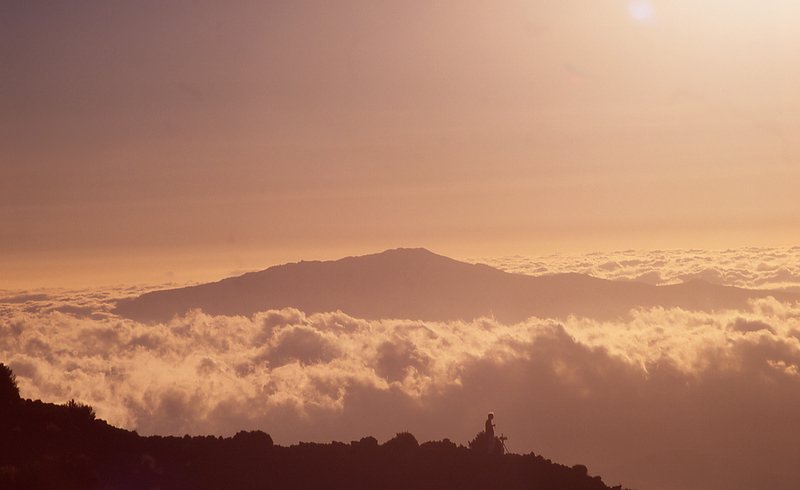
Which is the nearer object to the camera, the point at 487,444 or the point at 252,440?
the point at 252,440

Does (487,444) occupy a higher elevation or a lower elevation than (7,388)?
lower

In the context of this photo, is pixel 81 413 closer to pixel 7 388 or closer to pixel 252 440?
pixel 7 388

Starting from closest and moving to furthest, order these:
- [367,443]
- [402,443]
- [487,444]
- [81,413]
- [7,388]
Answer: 1. [7,388]
2. [81,413]
3. [367,443]
4. [402,443]
5. [487,444]

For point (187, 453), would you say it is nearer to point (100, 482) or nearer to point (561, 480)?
point (100, 482)

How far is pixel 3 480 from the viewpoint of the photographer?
25.8 m

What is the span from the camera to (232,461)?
35969 millimetres

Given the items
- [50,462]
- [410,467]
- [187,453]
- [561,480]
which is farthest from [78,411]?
[561,480]

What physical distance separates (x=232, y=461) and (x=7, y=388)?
1004 cm

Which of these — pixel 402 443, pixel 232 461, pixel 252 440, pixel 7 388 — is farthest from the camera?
pixel 402 443

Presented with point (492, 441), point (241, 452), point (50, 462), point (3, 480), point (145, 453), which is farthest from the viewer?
point (492, 441)

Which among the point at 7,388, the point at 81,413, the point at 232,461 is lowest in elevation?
the point at 232,461

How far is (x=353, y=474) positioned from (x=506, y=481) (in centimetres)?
689

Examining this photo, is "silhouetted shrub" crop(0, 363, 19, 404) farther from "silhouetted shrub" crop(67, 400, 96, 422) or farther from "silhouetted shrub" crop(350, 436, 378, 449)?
"silhouetted shrub" crop(350, 436, 378, 449)

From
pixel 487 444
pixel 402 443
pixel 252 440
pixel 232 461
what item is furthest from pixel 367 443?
pixel 232 461
